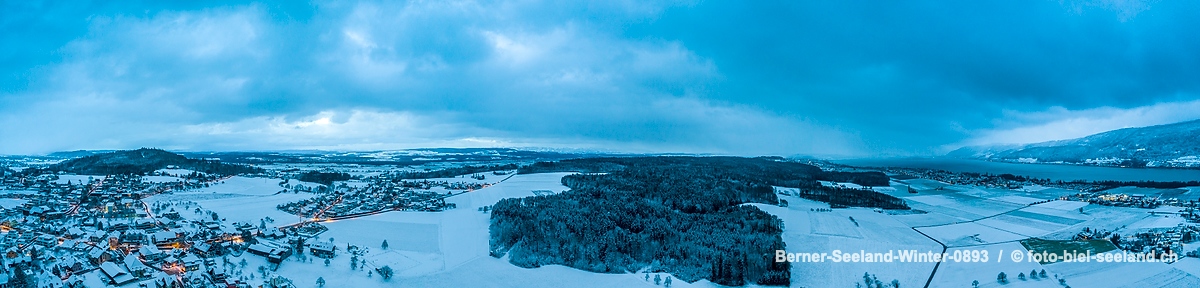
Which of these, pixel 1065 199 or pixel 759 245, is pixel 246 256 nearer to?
pixel 759 245

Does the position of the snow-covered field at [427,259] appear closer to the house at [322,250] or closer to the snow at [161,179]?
the house at [322,250]

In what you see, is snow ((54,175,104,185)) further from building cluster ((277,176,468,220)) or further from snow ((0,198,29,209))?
building cluster ((277,176,468,220))

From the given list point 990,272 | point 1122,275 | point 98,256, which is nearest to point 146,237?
point 98,256

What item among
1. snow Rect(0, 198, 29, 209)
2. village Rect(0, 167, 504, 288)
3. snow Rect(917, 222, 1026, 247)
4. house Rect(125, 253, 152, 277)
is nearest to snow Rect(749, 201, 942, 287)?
snow Rect(917, 222, 1026, 247)

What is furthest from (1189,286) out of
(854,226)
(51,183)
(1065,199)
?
(51,183)

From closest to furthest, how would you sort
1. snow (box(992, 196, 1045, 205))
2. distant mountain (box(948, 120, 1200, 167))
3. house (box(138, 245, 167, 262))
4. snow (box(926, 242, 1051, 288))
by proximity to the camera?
snow (box(926, 242, 1051, 288))
house (box(138, 245, 167, 262))
snow (box(992, 196, 1045, 205))
distant mountain (box(948, 120, 1200, 167))

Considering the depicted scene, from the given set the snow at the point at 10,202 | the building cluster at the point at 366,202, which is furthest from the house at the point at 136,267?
the snow at the point at 10,202

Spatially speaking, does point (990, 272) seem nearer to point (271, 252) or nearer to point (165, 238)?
point (271, 252)
